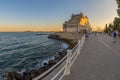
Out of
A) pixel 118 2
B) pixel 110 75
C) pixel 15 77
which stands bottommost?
pixel 15 77

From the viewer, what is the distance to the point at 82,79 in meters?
8.34

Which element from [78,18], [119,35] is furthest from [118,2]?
[78,18]

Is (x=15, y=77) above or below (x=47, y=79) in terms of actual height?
below

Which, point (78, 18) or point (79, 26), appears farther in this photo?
point (78, 18)

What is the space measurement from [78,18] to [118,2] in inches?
2516

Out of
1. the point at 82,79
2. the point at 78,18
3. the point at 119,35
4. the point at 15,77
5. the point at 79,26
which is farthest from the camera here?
the point at 78,18

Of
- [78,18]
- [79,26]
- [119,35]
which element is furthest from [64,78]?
[78,18]

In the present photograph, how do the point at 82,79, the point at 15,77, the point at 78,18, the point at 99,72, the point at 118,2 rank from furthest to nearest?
the point at 78,18, the point at 118,2, the point at 15,77, the point at 99,72, the point at 82,79

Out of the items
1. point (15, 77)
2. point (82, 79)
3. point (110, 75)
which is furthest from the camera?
point (15, 77)

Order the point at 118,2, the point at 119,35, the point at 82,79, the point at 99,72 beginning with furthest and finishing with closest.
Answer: the point at 118,2
the point at 119,35
the point at 99,72
the point at 82,79

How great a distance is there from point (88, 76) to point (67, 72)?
3.34ft

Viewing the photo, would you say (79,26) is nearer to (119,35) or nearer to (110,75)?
(119,35)

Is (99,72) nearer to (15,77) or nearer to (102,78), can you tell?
(102,78)

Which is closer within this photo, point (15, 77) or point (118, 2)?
point (15, 77)
